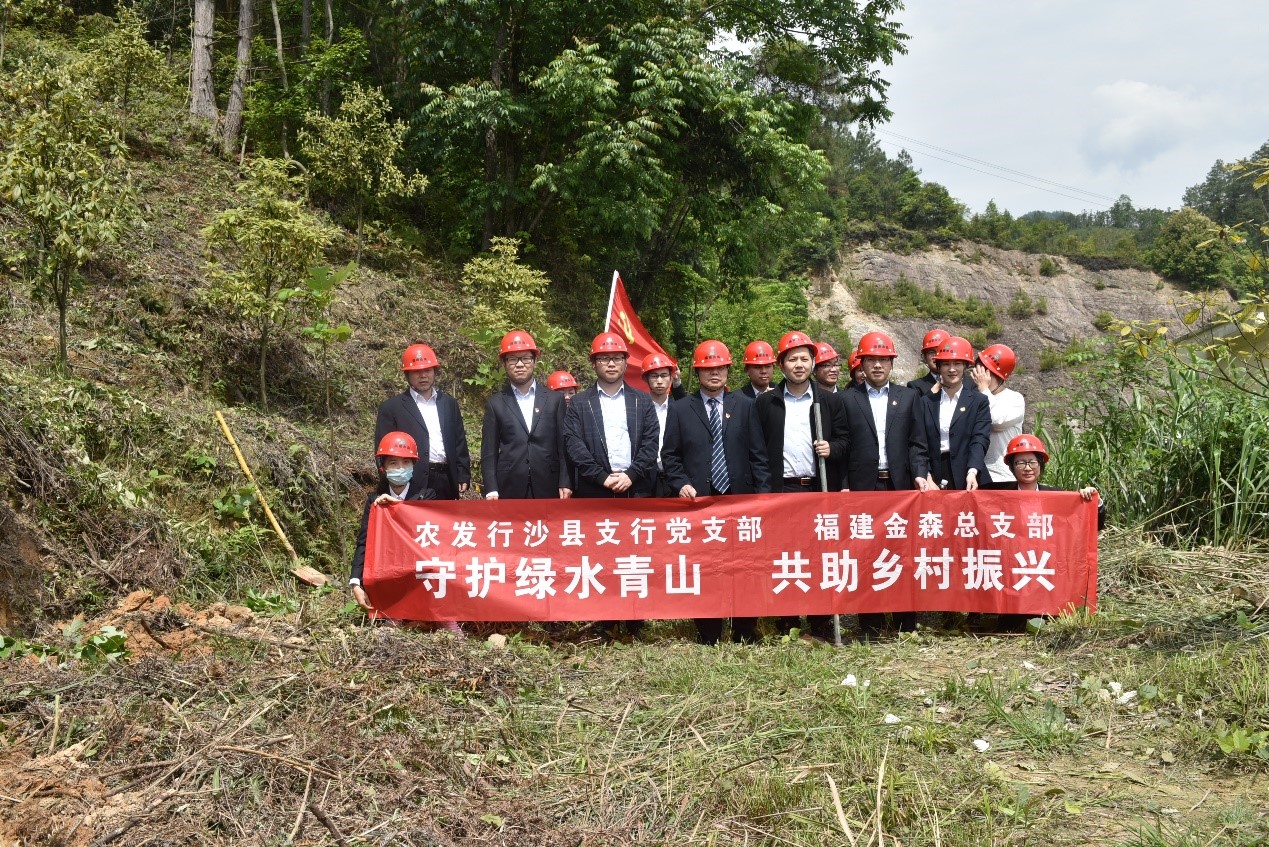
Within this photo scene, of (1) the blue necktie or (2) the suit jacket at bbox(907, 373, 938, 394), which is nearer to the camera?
(1) the blue necktie

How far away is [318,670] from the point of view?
4.34m

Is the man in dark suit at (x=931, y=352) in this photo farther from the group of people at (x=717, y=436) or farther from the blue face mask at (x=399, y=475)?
the blue face mask at (x=399, y=475)

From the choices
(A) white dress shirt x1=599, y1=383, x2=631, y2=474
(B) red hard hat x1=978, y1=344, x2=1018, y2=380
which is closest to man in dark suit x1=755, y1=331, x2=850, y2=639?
(A) white dress shirt x1=599, y1=383, x2=631, y2=474

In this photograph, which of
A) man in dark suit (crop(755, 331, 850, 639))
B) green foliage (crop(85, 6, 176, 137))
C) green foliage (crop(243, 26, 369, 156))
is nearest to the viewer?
man in dark suit (crop(755, 331, 850, 639))

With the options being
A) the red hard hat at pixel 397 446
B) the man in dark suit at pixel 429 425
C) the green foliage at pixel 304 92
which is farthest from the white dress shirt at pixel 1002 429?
the green foliage at pixel 304 92

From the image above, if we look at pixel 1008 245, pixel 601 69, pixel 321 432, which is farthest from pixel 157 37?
pixel 1008 245

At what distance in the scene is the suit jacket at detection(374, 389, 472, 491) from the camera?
6195mm

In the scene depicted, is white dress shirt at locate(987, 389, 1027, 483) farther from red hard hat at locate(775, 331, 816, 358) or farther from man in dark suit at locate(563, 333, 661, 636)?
man in dark suit at locate(563, 333, 661, 636)

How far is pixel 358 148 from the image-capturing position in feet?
40.4

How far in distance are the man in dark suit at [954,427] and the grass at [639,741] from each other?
1.24 m

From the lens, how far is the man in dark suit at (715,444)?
6.09 m

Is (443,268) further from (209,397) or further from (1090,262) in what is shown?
(1090,262)

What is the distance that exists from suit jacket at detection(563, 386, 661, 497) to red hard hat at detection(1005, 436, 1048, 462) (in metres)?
2.24

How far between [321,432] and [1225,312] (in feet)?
23.4
